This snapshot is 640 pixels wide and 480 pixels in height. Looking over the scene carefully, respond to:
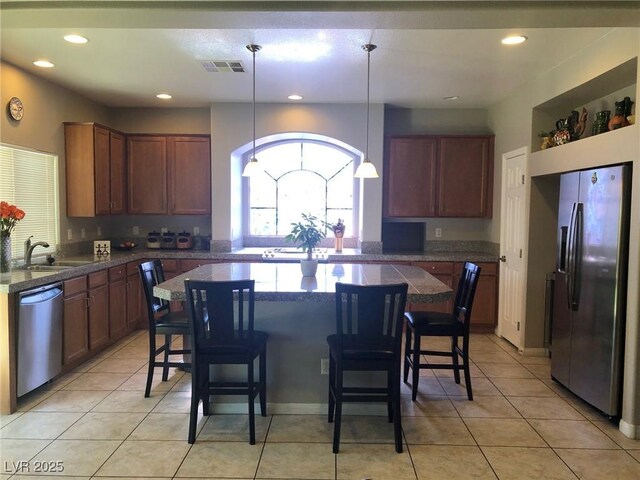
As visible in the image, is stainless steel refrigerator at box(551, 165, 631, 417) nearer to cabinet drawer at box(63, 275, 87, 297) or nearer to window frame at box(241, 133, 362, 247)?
window frame at box(241, 133, 362, 247)

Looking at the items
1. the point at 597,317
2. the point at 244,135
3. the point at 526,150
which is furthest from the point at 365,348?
the point at 244,135

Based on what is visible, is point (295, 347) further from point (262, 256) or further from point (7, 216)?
point (7, 216)

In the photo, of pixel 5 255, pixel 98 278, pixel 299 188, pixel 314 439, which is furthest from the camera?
pixel 299 188

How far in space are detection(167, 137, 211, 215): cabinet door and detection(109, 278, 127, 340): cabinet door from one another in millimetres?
1265

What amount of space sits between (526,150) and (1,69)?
4681 mm

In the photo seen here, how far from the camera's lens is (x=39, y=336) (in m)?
3.44

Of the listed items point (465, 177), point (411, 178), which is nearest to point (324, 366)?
point (411, 178)

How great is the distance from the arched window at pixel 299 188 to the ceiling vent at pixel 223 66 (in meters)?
1.97

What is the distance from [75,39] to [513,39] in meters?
3.18

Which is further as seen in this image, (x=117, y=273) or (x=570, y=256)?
(x=117, y=273)

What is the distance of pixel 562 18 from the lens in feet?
8.41

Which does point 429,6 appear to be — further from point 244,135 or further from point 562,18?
point 244,135

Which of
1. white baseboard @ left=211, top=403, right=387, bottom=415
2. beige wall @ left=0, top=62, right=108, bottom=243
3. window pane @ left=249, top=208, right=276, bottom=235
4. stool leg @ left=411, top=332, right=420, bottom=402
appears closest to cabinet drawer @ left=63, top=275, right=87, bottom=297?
beige wall @ left=0, top=62, right=108, bottom=243

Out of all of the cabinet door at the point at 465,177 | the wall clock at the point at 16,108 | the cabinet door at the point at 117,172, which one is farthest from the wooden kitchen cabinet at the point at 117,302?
the cabinet door at the point at 465,177
